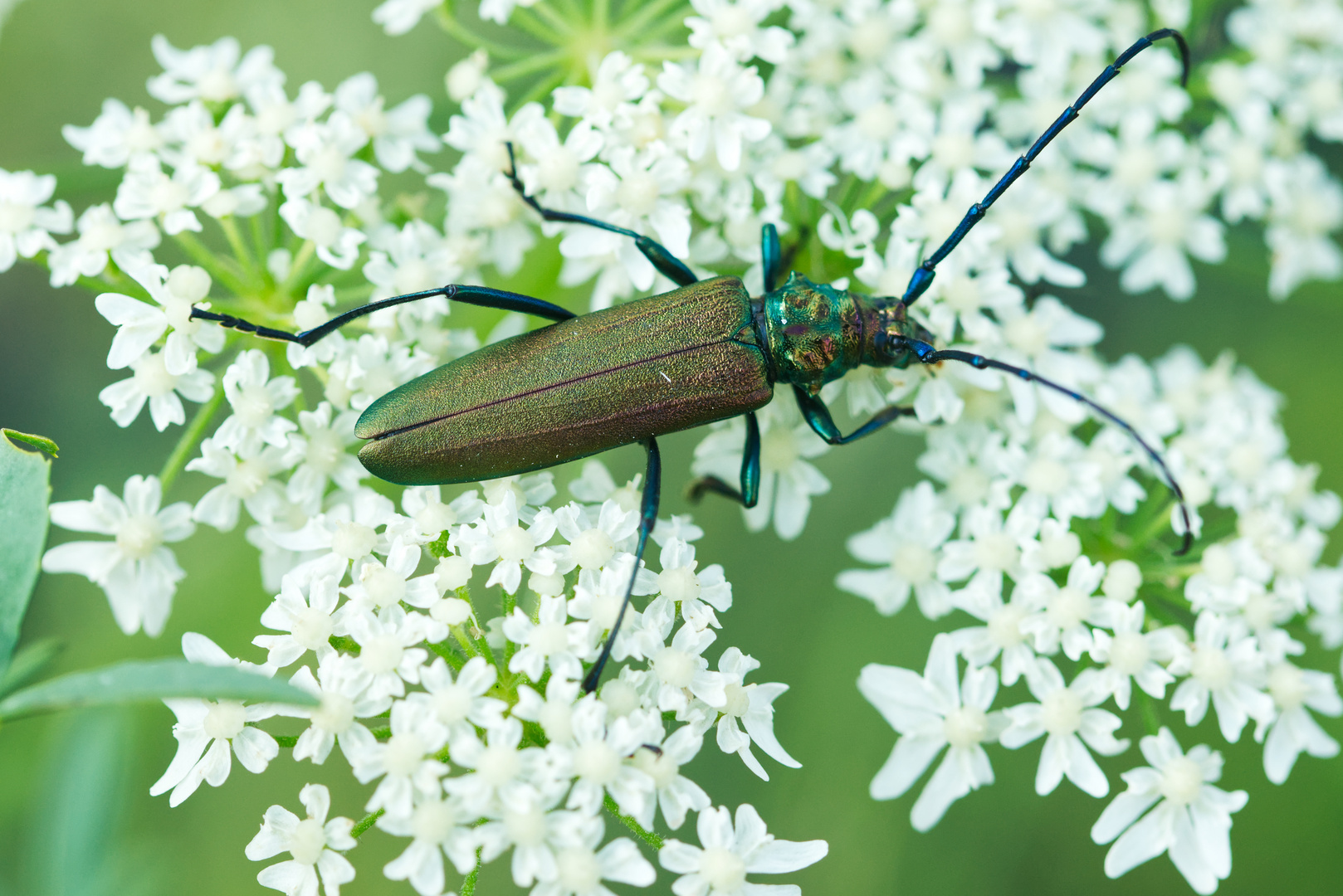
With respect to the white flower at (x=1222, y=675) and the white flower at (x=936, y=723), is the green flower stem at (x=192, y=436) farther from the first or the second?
the white flower at (x=1222, y=675)

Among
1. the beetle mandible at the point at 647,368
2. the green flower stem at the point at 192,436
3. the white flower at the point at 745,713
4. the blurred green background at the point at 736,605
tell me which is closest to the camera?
the white flower at the point at 745,713

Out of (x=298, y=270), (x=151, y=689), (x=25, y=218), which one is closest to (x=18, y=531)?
(x=151, y=689)

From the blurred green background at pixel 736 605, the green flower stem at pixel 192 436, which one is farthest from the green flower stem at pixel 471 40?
the green flower stem at pixel 192 436

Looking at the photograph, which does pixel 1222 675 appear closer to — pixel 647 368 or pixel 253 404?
pixel 647 368

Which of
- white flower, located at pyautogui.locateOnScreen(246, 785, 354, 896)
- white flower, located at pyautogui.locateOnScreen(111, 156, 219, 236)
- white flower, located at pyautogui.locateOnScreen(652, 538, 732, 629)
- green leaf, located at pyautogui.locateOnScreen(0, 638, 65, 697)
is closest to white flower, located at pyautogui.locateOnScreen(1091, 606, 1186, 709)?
white flower, located at pyautogui.locateOnScreen(652, 538, 732, 629)

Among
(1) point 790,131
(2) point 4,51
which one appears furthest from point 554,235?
(2) point 4,51

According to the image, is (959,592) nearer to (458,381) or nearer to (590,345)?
(590,345)
